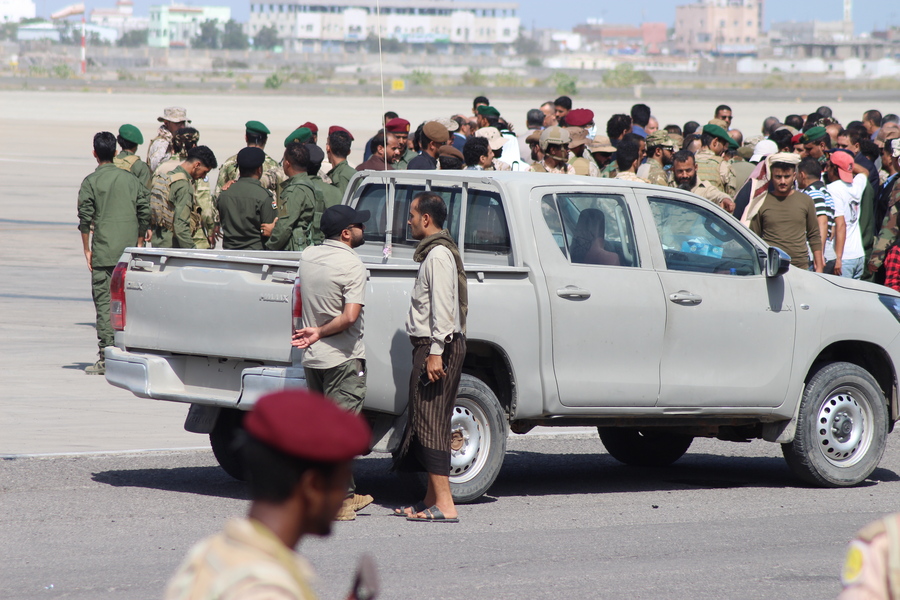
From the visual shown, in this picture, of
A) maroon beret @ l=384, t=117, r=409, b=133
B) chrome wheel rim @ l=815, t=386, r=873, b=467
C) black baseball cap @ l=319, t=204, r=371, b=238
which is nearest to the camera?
black baseball cap @ l=319, t=204, r=371, b=238

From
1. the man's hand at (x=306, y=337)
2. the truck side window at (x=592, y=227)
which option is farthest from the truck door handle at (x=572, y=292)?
the man's hand at (x=306, y=337)

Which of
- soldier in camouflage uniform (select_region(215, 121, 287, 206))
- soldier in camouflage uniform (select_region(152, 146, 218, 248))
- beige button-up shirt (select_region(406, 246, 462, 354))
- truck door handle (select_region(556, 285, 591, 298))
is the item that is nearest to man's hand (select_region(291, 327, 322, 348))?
beige button-up shirt (select_region(406, 246, 462, 354))

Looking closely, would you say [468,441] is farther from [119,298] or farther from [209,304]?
[119,298]

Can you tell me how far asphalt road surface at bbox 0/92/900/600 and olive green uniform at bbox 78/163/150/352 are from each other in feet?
2.46

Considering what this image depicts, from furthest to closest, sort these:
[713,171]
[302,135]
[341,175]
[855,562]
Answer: [713,171] → [302,135] → [341,175] → [855,562]

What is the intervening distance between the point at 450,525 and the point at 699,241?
8.46 feet

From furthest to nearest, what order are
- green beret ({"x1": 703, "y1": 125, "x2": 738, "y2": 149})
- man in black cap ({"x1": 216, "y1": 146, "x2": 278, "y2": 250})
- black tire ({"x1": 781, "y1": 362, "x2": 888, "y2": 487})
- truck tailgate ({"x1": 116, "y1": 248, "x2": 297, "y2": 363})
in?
green beret ({"x1": 703, "y1": 125, "x2": 738, "y2": 149}) → man in black cap ({"x1": 216, "y1": 146, "x2": 278, "y2": 250}) → black tire ({"x1": 781, "y1": 362, "x2": 888, "y2": 487}) → truck tailgate ({"x1": 116, "y1": 248, "x2": 297, "y2": 363})

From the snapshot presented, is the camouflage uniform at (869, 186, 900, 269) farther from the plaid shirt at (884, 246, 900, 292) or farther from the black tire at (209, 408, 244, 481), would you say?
the black tire at (209, 408, 244, 481)

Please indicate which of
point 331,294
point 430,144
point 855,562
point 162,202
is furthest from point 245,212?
point 855,562

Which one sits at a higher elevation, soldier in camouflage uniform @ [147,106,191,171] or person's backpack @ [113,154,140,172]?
soldier in camouflage uniform @ [147,106,191,171]

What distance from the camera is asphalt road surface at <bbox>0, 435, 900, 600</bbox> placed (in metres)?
6.08

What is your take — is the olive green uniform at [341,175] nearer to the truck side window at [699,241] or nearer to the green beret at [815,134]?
the truck side window at [699,241]

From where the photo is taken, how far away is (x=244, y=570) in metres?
2.28

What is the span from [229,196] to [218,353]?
142 inches
